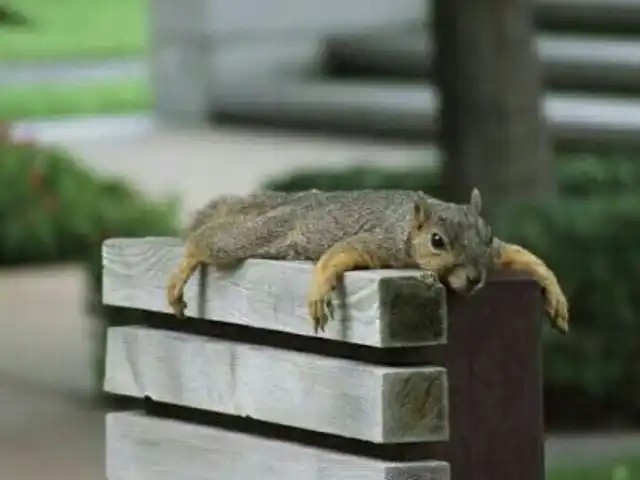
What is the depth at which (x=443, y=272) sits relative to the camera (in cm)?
380

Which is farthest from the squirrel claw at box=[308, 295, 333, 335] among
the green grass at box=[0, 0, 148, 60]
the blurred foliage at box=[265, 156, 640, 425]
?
the green grass at box=[0, 0, 148, 60]

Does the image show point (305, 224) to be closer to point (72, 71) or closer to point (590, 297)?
point (590, 297)

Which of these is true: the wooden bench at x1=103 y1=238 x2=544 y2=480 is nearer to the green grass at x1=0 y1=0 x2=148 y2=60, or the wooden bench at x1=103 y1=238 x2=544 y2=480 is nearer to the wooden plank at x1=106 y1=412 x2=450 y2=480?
the wooden plank at x1=106 y1=412 x2=450 y2=480

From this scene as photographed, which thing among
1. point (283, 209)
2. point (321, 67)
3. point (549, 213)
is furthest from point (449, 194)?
point (321, 67)

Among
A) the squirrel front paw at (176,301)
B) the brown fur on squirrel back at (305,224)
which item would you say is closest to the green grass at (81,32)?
the brown fur on squirrel back at (305,224)

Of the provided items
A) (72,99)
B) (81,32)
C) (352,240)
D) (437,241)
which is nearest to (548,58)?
(72,99)

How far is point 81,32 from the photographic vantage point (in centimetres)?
2725

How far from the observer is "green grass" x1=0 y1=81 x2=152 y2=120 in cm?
2244

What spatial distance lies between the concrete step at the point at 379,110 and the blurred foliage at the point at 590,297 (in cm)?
793

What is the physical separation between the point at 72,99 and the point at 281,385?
19773 mm

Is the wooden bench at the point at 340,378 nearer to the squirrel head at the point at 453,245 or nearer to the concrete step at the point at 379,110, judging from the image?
the squirrel head at the point at 453,245

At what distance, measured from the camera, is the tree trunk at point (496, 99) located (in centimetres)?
938

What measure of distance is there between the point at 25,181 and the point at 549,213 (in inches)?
246

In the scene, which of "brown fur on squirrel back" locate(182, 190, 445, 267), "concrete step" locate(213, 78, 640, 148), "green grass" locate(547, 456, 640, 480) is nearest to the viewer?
"brown fur on squirrel back" locate(182, 190, 445, 267)
